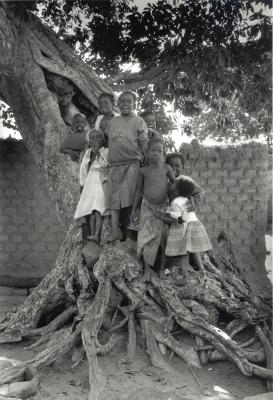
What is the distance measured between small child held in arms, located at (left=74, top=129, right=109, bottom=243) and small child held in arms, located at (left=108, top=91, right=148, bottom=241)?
0.45 ft

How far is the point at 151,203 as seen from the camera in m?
5.15

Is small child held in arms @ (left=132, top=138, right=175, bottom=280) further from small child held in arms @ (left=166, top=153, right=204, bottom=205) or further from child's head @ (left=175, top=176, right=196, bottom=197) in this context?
small child held in arms @ (left=166, top=153, right=204, bottom=205)

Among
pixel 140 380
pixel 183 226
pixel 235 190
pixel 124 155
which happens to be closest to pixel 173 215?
pixel 183 226

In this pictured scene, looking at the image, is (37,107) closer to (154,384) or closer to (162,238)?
(162,238)

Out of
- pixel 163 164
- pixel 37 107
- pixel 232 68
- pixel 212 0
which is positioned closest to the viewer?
pixel 163 164

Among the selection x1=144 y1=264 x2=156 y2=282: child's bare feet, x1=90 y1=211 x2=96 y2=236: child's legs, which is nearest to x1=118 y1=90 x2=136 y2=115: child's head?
x1=90 y1=211 x2=96 y2=236: child's legs

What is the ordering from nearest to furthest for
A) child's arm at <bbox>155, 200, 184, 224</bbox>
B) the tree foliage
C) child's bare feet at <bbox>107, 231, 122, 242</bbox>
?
child's arm at <bbox>155, 200, 184, 224</bbox>, child's bare feet at <bbox>107, 231, 122, 242</bbox>, the tree foliage

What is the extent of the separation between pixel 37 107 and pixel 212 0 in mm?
3039

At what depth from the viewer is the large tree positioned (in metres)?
4.68

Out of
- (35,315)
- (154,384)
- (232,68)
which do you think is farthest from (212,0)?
(154,384)

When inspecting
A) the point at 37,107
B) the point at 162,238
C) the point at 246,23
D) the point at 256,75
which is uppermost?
the point at 246,23

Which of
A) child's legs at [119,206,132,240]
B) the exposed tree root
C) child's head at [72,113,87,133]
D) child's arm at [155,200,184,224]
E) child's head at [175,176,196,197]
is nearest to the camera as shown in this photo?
the exposed tree root

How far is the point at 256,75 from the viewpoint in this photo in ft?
28.4

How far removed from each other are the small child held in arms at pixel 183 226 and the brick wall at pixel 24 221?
3610 millimetres
